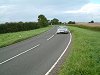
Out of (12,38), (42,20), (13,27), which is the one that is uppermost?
(12,38)

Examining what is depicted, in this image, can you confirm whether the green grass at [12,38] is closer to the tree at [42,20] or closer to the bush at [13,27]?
the bush at [13,27]

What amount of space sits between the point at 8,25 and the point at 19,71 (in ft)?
217

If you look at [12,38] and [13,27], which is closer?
[12,38]

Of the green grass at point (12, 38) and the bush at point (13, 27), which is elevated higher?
the green grass at point (12, 38)

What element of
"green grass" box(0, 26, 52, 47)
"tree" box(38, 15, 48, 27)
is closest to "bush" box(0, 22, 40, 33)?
"green grass" box(0, 26, 52, 47)

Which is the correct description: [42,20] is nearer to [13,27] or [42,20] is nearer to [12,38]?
[13,27]

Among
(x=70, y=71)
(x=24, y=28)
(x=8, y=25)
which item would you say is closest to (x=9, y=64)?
(x=70, y=71)

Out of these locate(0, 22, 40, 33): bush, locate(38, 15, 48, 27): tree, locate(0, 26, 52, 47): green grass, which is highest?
locate(0, 26, 52, 47): green grass

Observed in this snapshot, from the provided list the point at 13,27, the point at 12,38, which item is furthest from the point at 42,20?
the point at 12,38

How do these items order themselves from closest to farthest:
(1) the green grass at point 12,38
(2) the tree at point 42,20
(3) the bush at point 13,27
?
(1) the green grass at point 12,38
(3) the bush at point 13,27
(2) the tree at point 42,20

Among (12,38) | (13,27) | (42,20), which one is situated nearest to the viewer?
(12,38)

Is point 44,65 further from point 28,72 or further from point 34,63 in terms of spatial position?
point 28,72

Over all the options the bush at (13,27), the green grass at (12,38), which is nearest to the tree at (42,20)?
the bush at (13,27)

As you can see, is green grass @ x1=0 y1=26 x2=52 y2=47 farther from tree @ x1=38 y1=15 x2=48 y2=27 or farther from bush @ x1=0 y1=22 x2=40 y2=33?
tree @ x1=38 y1=15 x2=48 y2=27
